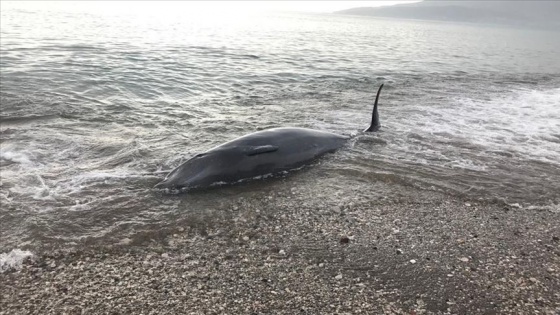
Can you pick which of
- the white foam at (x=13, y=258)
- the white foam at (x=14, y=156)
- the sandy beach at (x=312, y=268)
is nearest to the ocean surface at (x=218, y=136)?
the white foam at (x=14, y=156)

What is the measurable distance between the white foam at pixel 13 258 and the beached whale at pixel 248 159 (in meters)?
2.37

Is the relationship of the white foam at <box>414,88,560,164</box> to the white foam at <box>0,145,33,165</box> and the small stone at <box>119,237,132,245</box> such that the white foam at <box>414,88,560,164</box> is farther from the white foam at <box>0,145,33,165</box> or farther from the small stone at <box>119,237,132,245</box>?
the white foam at <box>0,145,33,165</box>

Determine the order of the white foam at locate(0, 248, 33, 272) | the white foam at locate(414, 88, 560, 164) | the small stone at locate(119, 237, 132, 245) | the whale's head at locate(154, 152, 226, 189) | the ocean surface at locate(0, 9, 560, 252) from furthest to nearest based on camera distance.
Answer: the white foam at locate(414, 88, 560, 164), the whale's head at locate(154, 152, 226, 189), the ocean surface at locate(0, 9, 560, 252), the small stone at locate(119, 237, 132, 245), the white foam at locate(0, 248, 33, 272)

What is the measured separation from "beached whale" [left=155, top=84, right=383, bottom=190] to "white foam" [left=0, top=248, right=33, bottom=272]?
237cm

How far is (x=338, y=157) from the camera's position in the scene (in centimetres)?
912

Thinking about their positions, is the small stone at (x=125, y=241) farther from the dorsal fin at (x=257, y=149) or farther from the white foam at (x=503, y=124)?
the white foam at (x=503, y=124)

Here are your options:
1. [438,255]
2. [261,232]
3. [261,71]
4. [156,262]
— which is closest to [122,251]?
[156,262]

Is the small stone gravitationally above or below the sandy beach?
above

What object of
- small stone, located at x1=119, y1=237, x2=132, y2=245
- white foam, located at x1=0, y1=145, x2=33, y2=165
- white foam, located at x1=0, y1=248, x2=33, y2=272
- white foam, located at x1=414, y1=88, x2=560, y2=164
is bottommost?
small stone, located at x1=119, y1=237, x2=132, y2=245

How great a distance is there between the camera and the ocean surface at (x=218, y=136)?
22.0ft

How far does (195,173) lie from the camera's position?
7539 millimetres

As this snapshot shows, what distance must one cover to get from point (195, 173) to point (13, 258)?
3.03 metres

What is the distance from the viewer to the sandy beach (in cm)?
457

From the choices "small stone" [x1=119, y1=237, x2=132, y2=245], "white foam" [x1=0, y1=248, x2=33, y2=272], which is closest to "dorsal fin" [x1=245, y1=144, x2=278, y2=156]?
"small stone" [x1=119, y1=237, x2=132, y2=245]
